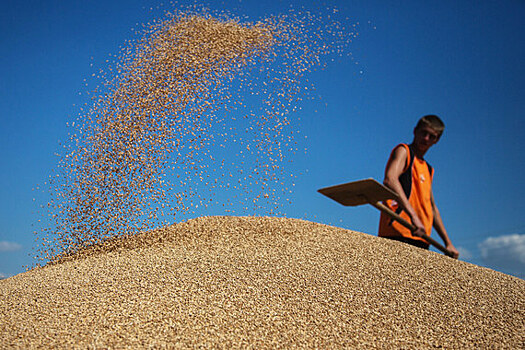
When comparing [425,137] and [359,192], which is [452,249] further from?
[359,192]

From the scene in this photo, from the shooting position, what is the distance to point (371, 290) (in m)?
2.96

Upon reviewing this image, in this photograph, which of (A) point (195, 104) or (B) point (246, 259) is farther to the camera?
(A) point (195, 104)

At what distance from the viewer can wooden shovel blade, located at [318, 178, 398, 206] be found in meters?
2.68

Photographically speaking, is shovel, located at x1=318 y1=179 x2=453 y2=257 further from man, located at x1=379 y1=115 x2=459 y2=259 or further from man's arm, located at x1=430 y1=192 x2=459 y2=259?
A: man's arm, located at x1=430 y1=192 x2=459 y2=259

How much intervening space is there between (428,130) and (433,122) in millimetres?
73

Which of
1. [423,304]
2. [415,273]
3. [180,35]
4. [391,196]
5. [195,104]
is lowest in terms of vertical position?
[423,304]

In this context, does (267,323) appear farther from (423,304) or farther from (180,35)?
(180,35)

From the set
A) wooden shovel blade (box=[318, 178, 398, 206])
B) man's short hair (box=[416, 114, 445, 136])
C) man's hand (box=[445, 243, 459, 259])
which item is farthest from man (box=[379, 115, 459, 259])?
man's hand (box=[445, 243, 459, 259])

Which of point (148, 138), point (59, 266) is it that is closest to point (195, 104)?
point (148, 138)

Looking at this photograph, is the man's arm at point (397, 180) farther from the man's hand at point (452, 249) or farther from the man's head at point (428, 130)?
the man's hand at point (452, 249)

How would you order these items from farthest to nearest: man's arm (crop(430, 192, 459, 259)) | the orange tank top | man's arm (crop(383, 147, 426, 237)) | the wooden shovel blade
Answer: man's arm (crop(430, 192, 459, 259)) < the orange tank top < man's arm (crop(383, 147, 426, 237)) < the wooden shovel blade

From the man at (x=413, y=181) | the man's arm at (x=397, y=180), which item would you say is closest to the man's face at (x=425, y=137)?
the man at (x=413, y=181)

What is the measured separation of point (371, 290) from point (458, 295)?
676mm

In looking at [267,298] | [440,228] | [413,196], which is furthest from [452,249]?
[267,298]
